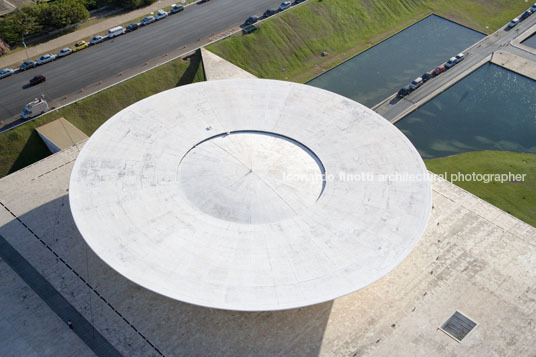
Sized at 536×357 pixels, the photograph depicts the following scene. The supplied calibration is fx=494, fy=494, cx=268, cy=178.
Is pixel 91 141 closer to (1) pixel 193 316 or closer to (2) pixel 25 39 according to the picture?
(1) pixel 193 316

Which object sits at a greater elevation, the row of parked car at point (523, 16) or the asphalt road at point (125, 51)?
the asphalt road at point (125, 51)

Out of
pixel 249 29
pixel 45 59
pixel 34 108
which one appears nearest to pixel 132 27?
pixel 45 59

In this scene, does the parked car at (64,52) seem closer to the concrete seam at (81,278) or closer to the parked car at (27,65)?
the parked car at (27,65)

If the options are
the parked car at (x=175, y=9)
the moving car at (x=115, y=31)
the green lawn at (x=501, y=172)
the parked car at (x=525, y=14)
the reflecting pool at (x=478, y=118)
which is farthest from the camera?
the parked car at (x=525, y=14)

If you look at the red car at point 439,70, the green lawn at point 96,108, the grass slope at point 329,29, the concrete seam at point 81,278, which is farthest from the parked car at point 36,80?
the red car at point 439,70

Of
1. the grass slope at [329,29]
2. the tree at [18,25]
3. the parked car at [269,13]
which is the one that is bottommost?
the grass slope at [329,29]

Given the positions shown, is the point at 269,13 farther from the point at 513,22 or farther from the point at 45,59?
the point at 513,22
